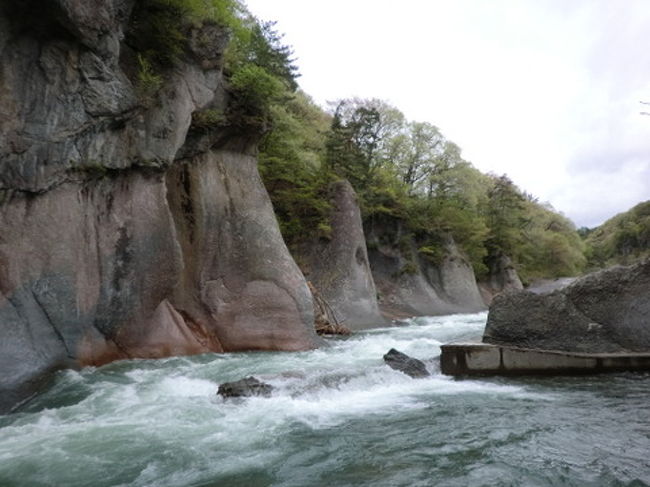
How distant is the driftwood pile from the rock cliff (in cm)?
395

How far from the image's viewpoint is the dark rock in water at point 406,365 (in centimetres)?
1048

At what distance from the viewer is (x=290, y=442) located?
631 centimetres

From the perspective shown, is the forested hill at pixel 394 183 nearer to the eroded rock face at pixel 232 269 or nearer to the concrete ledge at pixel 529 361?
the eroded rock face at pixel 232 269

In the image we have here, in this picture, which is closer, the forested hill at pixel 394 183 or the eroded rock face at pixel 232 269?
the eroded rock face at pixel 232 269

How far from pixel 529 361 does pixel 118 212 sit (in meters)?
10.1

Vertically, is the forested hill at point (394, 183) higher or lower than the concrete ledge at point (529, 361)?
higher

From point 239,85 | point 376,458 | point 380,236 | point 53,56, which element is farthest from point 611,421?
point 380,236

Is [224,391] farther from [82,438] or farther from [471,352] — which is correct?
[471,352]

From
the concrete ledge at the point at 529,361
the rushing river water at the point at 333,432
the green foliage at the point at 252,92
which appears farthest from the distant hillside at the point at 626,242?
the rushing river water at the point at 333,432

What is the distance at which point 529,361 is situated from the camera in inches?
399

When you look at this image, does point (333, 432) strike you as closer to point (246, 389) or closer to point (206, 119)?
point (246, 389)

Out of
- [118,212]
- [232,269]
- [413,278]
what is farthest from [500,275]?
[118,212]

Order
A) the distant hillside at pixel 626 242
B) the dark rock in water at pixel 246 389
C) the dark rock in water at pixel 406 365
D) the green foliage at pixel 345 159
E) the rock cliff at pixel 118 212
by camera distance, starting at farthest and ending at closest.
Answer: the distant hillside at pixel 626 242 < the green foliage at pixel 345 159 < the dark rock in water at pixel 406 365 < the rock cliff at pixel 118 212 < the dark rock in water at pixel 246 389

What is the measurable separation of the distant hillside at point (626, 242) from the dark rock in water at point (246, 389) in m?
60.4
